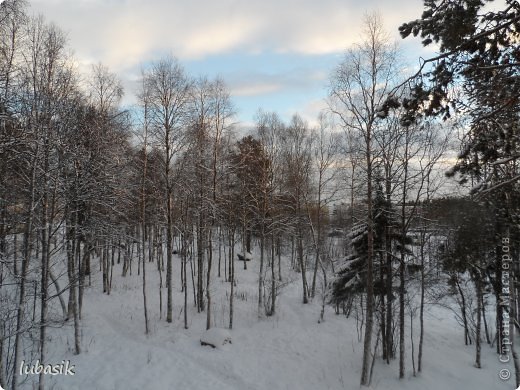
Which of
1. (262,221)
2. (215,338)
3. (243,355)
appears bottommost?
(243,355)

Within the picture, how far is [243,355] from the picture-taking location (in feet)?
46.3

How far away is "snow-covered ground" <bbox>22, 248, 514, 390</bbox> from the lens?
1188 cm

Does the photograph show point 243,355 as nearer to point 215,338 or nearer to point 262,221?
point 215,338

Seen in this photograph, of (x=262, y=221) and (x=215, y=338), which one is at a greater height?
(x=262, y=221)

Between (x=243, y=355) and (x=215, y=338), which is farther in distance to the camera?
(x=215, y=338)

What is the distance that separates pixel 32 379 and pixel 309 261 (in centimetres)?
2465

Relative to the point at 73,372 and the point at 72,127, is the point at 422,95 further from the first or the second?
the point at 73,372

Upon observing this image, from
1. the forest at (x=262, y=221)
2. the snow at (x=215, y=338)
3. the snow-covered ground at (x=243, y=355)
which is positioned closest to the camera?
the forest at (x=262, y=221)

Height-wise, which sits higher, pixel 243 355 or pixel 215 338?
pixel 215 338

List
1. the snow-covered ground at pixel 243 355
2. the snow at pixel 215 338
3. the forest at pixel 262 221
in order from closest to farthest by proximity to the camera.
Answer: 1. the forest at pixel 262 221
2. the snow-covered ground at pixel 243 355
3. the snow at pixel 215 338

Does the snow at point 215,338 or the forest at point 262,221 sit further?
the snow at point 215,338

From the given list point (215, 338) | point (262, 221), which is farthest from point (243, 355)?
point (262, 221)

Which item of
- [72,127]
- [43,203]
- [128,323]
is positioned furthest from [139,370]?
[72,127]

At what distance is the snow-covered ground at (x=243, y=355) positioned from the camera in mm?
11875
